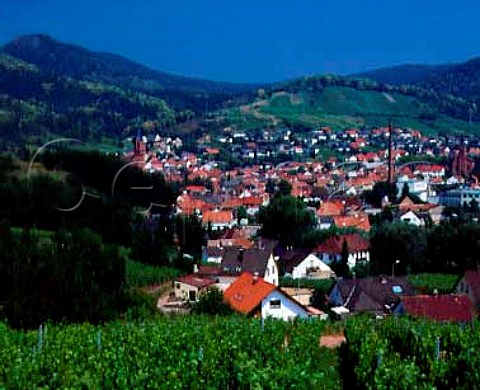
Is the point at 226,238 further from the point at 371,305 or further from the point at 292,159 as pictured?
the point at 292,159

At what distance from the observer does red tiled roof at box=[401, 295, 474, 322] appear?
79.5 feet

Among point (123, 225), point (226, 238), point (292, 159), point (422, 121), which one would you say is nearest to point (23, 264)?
point (123, 225)

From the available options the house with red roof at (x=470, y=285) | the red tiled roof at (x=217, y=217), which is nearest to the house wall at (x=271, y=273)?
the house with red roof at (x=470, y=285)

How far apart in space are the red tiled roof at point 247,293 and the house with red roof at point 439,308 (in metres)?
4.36

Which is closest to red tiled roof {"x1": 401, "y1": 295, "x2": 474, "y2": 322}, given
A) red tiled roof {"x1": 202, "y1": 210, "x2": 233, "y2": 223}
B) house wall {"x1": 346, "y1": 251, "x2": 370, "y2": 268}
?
house wall {"x1": 346, "y1": 251, "x2": 370, "y2": 268}

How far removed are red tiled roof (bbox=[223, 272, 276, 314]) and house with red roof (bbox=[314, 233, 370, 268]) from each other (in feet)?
54.2

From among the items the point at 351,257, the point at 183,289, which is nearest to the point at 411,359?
the point at 183,289

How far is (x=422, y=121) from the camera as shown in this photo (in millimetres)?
156000

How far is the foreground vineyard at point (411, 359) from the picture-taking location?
9828 mm

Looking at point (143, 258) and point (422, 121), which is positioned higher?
point (422, 121)

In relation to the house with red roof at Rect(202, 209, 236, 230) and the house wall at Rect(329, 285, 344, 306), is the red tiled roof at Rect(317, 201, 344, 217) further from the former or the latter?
the house wall at Rect(329, 285, 344, 306)

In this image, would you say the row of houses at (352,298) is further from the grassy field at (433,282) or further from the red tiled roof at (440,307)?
the grassy field at (433,282)

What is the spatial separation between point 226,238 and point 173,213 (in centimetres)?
631

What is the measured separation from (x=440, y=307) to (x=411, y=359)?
1379 centimetres
